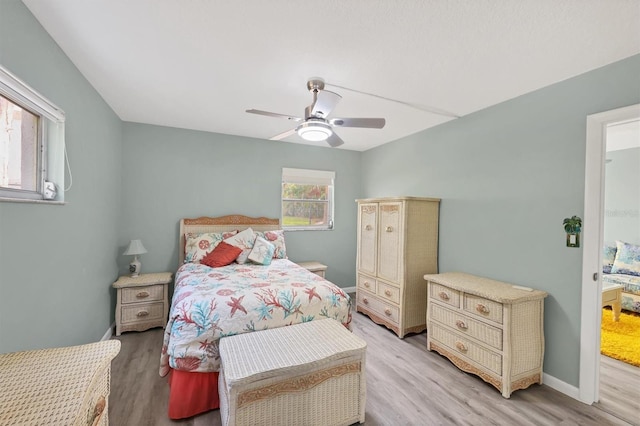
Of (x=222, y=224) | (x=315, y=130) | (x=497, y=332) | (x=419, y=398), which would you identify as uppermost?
(x=315, y=130)

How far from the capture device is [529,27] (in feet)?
5.15

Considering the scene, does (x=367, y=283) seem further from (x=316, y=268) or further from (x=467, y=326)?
(x=467, y=326)

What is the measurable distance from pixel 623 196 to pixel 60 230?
7107 mm

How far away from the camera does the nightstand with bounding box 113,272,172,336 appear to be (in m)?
2.98

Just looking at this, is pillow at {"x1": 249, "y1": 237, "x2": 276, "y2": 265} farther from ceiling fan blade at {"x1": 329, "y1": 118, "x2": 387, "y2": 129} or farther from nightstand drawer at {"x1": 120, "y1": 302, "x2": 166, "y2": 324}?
ceiling fan blade at {"x1": 329, "y1": 118, "x2": 387, "y2": 129}

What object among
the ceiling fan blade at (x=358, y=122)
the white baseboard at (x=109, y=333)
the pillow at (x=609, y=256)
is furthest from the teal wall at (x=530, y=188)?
the white baseboard at (x=109, y=333)

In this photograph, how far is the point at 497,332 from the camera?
2.16 metres

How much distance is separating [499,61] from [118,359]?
4035 mm

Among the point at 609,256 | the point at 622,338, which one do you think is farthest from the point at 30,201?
the point at 609,256

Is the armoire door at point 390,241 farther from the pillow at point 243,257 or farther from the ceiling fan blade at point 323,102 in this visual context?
the pillow at point 243,257

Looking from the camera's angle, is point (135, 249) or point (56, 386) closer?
point (56, 386)

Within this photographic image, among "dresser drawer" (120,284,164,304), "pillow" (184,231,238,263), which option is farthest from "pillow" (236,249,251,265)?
"dresser drawer" (120,284,164,304)

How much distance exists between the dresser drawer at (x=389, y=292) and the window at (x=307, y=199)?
1521 mm

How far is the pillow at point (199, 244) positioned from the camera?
340cm
